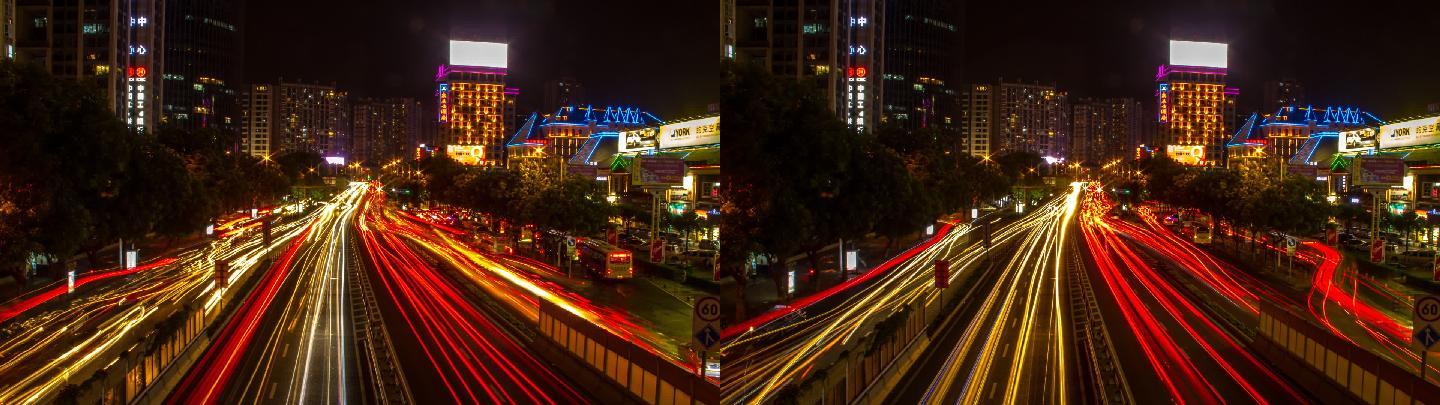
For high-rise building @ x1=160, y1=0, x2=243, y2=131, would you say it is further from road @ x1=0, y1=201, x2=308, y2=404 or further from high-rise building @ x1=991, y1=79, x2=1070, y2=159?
high-rise building @ x1=991, y1=79, x2=1070, y2=159

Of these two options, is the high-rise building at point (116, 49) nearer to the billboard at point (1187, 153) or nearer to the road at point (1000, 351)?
the road at point (1000, 351)

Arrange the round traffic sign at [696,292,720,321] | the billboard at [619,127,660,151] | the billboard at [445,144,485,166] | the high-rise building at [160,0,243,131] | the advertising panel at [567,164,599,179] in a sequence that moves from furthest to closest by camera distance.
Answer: the billboard at [445,144,485,166], the high-rise building at [160,0,243,131], the billboard at [619,127,660,151], the advertising panel at [567,164,599,179], the round traffic sign at [696,292,720,321]

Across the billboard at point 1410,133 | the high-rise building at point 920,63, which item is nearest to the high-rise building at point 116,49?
the billboard at point 1410,133

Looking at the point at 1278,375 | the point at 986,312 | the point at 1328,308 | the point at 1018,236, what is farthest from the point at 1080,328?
the point at 1018,236

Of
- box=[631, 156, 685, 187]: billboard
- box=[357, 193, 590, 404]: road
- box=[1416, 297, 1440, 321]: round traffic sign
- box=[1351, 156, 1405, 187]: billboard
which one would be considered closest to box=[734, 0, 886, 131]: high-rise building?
box=[357, 193, 590, 404]: road

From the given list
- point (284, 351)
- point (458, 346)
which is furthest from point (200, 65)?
point (458, 346)

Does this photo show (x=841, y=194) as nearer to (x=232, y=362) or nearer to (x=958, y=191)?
(x=232, y=362)

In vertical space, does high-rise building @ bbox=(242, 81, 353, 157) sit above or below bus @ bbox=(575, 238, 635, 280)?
above
